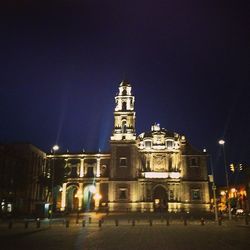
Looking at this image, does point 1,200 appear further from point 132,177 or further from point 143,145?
point 143,145

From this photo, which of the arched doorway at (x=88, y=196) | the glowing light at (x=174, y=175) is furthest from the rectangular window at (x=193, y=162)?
the arched doorway at (x=88, y=196)

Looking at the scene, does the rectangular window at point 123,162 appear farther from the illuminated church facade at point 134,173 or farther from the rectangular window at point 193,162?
the rectangular window at point 193,162

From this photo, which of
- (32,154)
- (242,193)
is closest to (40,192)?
(32,154)

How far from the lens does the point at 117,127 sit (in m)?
72.3

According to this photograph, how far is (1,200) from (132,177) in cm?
3060

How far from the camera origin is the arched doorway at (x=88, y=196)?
7381cm

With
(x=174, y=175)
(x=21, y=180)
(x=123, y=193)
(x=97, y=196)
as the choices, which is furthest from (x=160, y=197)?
(x=21, y=180)

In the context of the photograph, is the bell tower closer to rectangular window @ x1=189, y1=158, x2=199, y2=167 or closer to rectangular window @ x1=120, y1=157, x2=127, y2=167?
rectangular window @ x1=120, y1=157, x2=127, y2=167

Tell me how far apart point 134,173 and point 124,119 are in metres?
12.4

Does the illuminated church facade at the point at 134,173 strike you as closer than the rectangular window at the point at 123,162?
Yes

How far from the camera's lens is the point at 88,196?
75062 millimetres

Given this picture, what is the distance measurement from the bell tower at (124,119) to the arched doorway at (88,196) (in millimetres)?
12929

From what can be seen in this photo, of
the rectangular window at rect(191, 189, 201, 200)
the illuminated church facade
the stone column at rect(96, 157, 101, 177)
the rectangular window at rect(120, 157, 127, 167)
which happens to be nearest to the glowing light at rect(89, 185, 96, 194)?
the illuminated church facade

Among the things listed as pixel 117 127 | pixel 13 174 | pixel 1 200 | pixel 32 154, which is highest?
pixel 117 127
